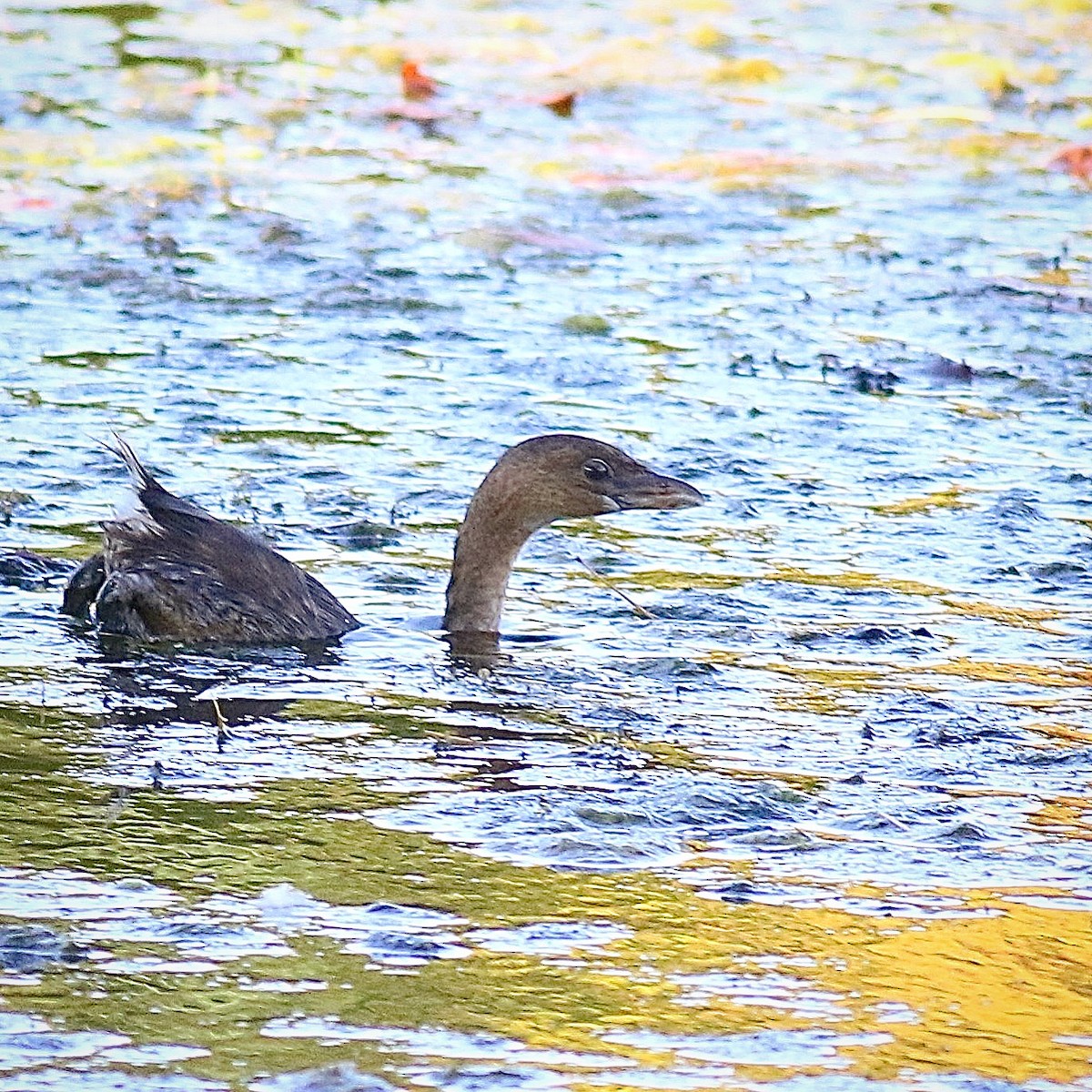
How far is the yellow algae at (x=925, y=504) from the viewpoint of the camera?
8180 millimetres

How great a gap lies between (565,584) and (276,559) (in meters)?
1.11

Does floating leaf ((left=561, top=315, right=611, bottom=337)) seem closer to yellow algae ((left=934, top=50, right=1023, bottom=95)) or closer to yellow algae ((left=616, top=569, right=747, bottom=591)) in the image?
yellow algae ((left=616, top=569, right=747, bottom=591))

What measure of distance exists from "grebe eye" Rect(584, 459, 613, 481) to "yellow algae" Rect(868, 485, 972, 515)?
4.20ft

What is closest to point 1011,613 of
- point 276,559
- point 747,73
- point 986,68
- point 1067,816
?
point 1067,816

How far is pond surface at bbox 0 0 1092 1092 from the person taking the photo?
4625 mm

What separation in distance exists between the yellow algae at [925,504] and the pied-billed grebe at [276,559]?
114 cm

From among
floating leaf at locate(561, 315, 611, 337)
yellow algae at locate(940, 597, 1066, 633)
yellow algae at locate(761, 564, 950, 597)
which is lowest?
yellow algae at locate(940, 597, 1066, 633)

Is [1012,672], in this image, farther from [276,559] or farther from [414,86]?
[414,86]

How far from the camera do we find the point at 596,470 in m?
7.25

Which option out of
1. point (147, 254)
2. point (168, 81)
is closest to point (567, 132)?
point (168, 81)

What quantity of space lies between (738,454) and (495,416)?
93 cm

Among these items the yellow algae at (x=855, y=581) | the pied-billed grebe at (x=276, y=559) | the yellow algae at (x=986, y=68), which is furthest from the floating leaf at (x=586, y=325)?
Result: the yellow algae at (x=986, y=68)

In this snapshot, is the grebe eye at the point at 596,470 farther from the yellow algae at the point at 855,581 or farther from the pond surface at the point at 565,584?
the yellow algae at the point at 855,581

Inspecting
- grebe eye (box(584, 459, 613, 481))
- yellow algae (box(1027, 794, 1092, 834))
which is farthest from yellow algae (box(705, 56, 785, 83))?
yellow algae (box(1027, 794, 1092, 834))
